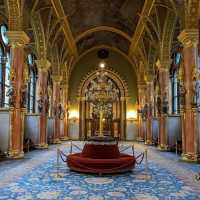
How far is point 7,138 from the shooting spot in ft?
42.9

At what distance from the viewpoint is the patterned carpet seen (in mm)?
6500

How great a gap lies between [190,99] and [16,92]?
8.13m

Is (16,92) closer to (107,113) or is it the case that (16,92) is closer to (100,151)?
(100,151)

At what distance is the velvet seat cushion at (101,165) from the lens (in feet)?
30.4

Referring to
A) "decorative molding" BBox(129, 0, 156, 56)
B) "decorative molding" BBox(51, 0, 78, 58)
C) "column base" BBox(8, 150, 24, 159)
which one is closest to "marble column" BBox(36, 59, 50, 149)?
"decorative molding" BBox(51, 0, 78, 58)

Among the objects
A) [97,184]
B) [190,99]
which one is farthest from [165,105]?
[97,184]

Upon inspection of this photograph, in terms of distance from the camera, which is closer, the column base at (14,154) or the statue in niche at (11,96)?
the column base at (14,154)

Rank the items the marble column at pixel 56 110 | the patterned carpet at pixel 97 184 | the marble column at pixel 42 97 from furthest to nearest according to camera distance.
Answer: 1. the marble column at pixel 56 110
2. the marble column at pixel 42 97
3. the patterned carpet at pixel 97 184

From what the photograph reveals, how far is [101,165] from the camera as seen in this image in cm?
934

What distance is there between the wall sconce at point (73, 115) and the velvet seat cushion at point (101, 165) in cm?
2031

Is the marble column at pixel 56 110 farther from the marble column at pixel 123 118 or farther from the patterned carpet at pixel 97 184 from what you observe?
the patterned carpet at pixel 97 184

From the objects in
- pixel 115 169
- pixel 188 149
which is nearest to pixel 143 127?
pixel 188 149

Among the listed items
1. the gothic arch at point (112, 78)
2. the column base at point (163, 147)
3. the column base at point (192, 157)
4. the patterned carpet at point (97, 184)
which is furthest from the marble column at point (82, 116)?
the patterned carpet at point (97, 184)

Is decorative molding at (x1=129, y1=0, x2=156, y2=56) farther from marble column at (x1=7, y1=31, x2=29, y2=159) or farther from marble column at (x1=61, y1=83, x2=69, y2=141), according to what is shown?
marble column at (x1=7, y1=31, x2=29, y2=159)
